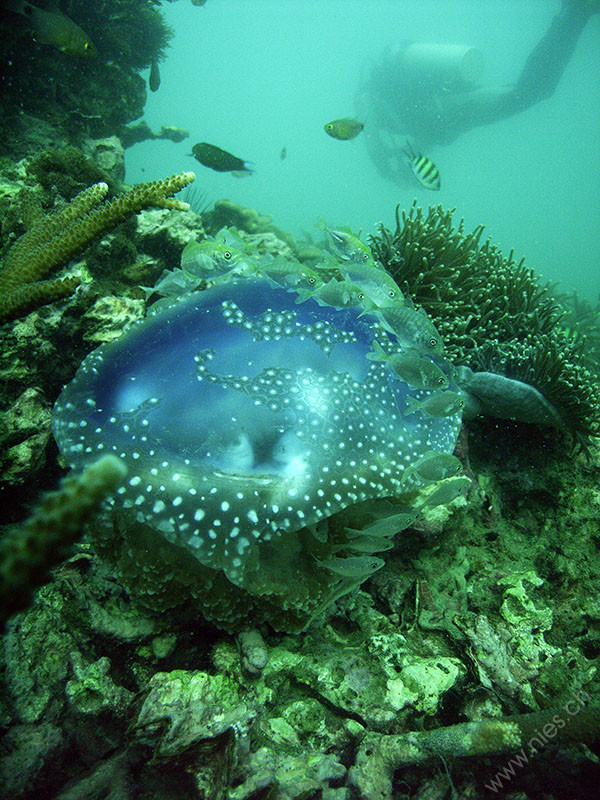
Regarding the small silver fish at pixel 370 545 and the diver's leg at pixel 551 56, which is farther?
the diver's leg at pixel 551 56

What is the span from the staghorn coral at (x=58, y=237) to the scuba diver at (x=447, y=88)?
97.3 ft

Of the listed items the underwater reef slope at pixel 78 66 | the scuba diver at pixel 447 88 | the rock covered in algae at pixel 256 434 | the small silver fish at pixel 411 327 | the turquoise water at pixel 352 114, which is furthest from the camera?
the turquoise water at pixel 352 114

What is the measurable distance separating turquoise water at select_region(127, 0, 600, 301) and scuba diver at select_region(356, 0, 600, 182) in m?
2.64

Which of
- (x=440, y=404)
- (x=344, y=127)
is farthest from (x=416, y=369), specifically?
(x=344, y=127)

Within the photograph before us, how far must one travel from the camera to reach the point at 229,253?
11.1 feet

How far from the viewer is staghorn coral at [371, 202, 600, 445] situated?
3.69 m

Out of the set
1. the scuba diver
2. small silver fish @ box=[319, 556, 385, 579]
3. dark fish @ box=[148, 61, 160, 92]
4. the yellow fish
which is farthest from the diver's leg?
small silver fish @ box=[319, 556, 385, 579]

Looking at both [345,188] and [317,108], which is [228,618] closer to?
[345,188]

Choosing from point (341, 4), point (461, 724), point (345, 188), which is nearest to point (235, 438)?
point (461, 724)

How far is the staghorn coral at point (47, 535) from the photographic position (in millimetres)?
1101

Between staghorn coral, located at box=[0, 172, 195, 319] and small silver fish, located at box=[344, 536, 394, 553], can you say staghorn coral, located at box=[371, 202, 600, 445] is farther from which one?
staghorn coral, located at box=[0, 172, 195, 319]

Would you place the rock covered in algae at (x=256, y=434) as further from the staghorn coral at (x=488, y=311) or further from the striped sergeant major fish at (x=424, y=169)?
the striped sergeant major fish at (x=424, y=169)

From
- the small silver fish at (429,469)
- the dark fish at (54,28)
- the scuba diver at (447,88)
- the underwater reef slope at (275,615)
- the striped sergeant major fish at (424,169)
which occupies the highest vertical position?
the scuba diver at (447,88)

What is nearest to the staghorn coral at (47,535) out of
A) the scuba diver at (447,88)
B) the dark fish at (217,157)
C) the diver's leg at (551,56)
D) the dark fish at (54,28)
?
the dark fish at (217,157)
